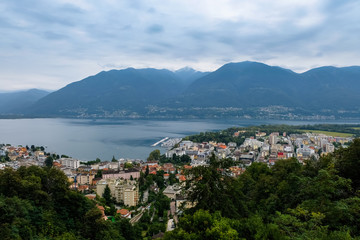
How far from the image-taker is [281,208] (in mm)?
4855

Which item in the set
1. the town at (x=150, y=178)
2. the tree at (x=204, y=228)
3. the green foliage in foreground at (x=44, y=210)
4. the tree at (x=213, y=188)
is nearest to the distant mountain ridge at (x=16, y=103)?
the town at (x=150, y=178)

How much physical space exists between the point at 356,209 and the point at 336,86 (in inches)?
4200

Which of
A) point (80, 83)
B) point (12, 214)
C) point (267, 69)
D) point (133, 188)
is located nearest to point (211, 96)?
point (267, 69)

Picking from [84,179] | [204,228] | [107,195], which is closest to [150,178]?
[107,195]

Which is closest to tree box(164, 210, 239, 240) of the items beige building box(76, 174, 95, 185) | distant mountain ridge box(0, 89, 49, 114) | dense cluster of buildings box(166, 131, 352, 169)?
beige building box(76, 174, 95, 185)

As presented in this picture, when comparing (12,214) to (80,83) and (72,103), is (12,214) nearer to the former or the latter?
(72,103)

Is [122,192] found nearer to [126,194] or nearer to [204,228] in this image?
[126,194]

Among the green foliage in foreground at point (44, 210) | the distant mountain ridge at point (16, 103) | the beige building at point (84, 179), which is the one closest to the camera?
the green foliage in foreground at point (44, 210)

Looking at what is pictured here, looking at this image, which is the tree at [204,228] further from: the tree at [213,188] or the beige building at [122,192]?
the beige building at [122,192]

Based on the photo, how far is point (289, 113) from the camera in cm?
7506

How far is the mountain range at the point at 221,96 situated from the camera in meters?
80.0

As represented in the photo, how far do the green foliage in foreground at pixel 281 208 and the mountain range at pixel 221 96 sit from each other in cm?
7267

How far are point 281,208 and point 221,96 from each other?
290 feet

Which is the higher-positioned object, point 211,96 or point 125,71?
point 125,71
